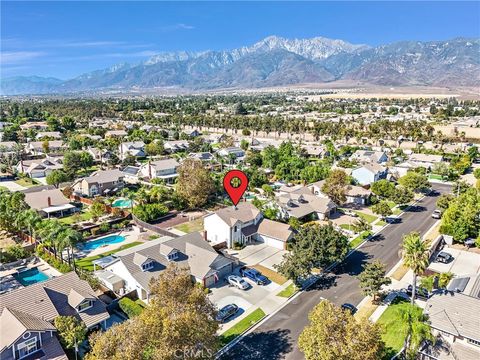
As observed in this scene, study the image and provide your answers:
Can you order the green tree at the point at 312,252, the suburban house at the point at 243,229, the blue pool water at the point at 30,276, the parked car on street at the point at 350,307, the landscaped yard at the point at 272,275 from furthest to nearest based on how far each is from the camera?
the suburban house at the point at 243,229
the blue pool water at the point at 30,276
the landscaped yard at the point at 272,275
the green tree at the point at 312,252
the parked car on street at the point at 350,307

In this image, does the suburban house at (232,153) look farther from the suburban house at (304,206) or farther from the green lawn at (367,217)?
the green lawn at (367,217)

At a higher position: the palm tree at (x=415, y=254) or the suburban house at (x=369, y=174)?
the palm tree at (x=415, y=254)

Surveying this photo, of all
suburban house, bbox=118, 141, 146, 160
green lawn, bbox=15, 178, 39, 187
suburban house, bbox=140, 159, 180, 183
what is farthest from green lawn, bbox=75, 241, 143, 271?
suburban house, bbox=118, 141, 146, 160

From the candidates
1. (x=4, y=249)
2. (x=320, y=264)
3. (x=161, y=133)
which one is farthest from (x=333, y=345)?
(x=161, y=133)

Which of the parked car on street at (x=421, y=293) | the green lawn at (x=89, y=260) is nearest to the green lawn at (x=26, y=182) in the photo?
the green lawn at (x=89, y=260)

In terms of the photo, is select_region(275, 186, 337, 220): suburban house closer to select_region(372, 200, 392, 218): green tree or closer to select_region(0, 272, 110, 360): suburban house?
select_region(372, 200, 392, 218): green tree

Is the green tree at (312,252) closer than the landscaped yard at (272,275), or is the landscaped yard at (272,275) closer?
the green tree at (312,252)

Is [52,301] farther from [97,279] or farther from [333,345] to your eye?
[333,345]
